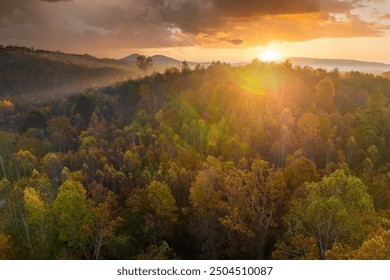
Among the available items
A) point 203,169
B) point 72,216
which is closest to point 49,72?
point 203,169

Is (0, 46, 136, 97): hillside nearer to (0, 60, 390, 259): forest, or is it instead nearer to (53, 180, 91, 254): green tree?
(0, 60, 390, 259): forest

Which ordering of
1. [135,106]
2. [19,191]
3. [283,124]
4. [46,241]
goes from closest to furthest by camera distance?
[46,241] < [19,191] < [283,124] < [135,106]

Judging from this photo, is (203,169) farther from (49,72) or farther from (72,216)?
(49,72)

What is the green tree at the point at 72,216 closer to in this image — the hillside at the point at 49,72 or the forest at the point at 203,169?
the forest at the point at 203,169

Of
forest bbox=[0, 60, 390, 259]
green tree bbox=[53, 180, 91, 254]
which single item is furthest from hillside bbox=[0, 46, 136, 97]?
green tree bbox=[53, 180, 91, 254]
